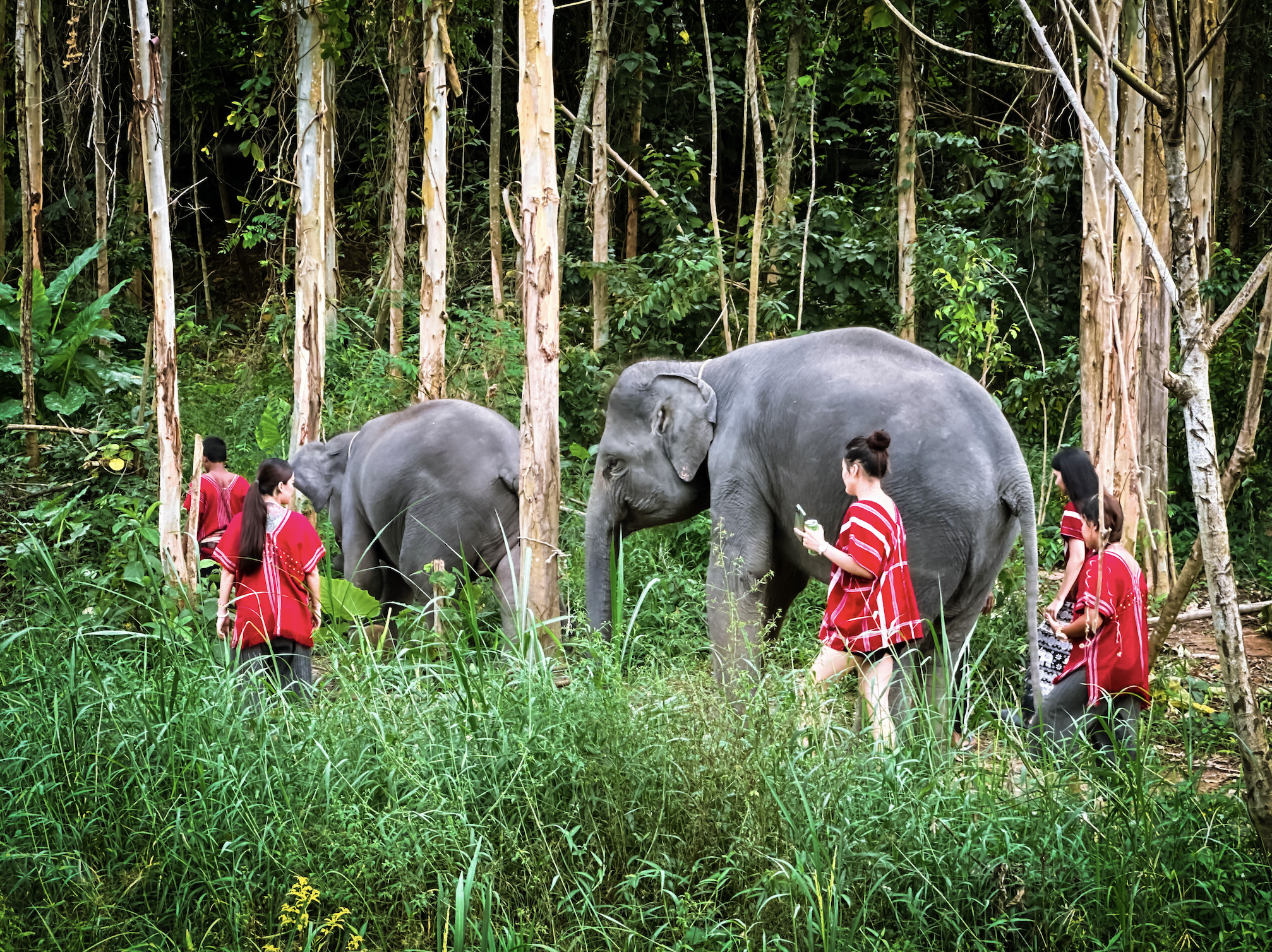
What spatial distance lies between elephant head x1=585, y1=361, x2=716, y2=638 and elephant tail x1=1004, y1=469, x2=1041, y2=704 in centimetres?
138

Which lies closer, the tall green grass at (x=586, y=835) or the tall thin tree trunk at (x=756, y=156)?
the tall green grass at (x=586, y=835)

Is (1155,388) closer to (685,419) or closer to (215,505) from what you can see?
(685,419)

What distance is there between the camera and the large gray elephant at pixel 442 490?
636 cm

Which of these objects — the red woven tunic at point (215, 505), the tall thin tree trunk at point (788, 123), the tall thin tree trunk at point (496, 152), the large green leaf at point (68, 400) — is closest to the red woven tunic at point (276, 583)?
the red woven tunic at point (215, 505)

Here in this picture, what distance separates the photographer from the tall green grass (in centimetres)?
299

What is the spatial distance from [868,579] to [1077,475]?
116 centimetres

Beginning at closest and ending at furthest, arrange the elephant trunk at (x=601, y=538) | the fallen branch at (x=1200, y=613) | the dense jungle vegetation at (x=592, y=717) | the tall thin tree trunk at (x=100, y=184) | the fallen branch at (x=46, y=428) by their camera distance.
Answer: the dense jungle vegetation at (x=592, y=717) < the elephant trunk at (x=601, y=538) < the fallen branch at (x=1200, y=613) < the fallen branch at (x=46, y=428) < the tall thin tree trunk at (x=100, y=184)

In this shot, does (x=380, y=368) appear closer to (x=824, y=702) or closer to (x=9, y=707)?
(x=9, y=707)

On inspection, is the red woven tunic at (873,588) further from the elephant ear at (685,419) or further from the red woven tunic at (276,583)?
the red woven tunic at (276,583)

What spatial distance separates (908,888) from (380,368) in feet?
25.3

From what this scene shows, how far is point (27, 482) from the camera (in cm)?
930

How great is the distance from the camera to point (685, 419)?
211 inches

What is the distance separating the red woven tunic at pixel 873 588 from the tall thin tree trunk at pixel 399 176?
6.45 metres

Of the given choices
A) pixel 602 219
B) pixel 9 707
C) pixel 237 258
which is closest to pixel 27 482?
pixel 602 219
